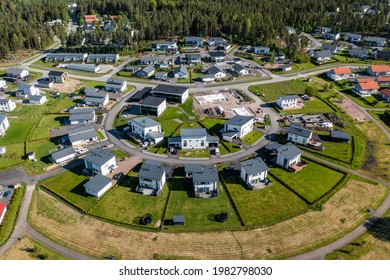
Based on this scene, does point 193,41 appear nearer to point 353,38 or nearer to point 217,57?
point 217,57

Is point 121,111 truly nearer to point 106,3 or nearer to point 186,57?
point 186,57

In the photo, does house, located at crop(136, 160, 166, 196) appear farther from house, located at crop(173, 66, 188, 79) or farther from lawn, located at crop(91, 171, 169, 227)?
house, located at crop(173, 66, 188, 79)

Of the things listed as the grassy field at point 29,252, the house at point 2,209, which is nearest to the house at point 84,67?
the house at point 2,209

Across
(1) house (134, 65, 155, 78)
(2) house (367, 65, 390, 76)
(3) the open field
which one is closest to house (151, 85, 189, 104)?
(1) house (134, 65, 155, 78)

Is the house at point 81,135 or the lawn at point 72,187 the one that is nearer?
the lawn at point 72,187

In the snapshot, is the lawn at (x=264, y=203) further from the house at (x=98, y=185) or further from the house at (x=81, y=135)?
the house at (x=81, y=135)

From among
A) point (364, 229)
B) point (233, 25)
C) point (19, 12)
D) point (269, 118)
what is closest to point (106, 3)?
point (19, 12)
